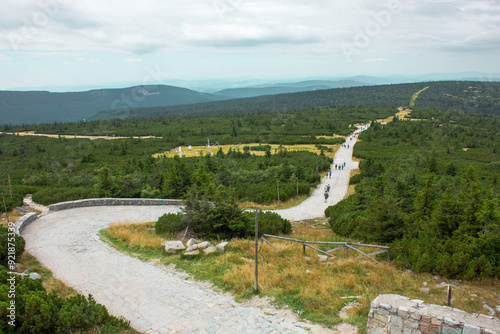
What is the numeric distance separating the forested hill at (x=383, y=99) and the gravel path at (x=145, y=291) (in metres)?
134

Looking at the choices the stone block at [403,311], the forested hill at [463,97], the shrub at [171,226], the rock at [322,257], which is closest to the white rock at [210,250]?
the shrub at [171,226]

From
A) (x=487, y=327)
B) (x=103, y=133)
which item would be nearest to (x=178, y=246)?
(x=487, y=327)

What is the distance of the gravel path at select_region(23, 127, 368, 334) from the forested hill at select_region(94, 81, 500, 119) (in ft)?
440

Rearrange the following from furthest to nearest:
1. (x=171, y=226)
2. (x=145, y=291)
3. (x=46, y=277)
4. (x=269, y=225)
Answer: (x=269, y=225), (x=171, y=226), (x=46, y=277), (x=145, y=291)

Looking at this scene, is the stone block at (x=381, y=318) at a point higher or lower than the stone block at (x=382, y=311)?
lower

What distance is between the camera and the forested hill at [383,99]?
444ft

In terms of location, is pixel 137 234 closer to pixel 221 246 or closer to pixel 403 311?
pixel 221 246

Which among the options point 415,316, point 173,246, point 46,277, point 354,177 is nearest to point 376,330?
point 415,316

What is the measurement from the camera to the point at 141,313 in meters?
7.17

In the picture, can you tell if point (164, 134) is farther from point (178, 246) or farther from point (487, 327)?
point (487, 327)

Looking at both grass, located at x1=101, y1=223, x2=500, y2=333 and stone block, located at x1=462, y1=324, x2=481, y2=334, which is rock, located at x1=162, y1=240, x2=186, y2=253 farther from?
stone block, located at x1=462, y1=324, x2=481, y2=334

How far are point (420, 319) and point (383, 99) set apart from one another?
158047mm

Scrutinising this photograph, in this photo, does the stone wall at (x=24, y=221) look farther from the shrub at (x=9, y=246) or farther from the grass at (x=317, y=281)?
the grass at (x=317, y=281)

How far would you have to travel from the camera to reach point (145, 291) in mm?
8172
